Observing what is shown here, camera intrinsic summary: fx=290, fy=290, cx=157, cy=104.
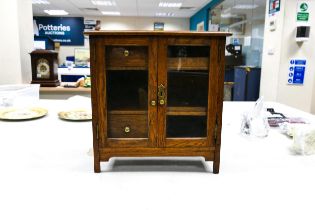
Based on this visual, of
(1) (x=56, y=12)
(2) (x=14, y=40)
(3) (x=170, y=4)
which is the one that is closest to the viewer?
(2) (x=14, y=40)

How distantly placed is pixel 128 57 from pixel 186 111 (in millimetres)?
237

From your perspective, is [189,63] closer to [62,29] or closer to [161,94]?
[161,94]

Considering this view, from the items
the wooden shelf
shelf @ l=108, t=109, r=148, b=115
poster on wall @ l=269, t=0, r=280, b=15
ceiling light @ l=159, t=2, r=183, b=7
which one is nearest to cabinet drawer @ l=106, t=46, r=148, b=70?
shelf @ l=108, t=109, r=148, b=115

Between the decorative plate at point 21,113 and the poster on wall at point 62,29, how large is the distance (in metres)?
10.6

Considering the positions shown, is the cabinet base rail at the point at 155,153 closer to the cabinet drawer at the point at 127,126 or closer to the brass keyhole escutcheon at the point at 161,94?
the cabinet drawer at the point at 127,126

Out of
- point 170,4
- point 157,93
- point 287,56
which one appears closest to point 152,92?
point 157,93

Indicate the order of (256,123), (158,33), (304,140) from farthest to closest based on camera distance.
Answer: (256,123) → (304,140) → (158,33)

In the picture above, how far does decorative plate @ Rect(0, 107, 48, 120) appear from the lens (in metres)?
1.58

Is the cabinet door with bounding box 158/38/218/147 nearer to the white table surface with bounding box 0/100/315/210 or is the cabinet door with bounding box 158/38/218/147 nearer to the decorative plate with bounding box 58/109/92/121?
the white table surface with bounding box 0/100/315/210

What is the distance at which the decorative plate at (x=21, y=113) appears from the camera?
5.18ft

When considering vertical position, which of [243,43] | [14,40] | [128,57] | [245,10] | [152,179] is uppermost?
[245,10]

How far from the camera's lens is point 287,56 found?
4.03m

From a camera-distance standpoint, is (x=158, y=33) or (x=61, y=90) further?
(x=61, y=90)

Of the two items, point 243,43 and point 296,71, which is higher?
point 243,43
